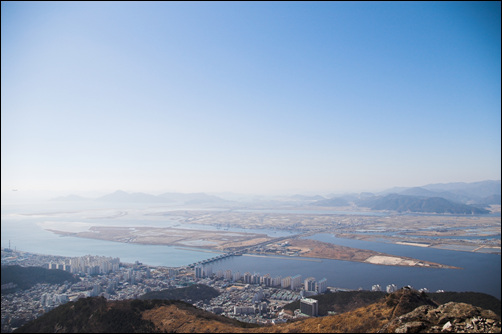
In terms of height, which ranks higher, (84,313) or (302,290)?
(84,313)

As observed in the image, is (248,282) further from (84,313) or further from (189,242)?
(189,242)

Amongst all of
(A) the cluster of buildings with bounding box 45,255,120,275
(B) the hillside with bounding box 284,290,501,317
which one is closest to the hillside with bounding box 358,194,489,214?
(B) the hillside with bounding box 284,290,501,317

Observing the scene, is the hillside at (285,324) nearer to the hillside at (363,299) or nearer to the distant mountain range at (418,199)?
the hillside at (363,299)

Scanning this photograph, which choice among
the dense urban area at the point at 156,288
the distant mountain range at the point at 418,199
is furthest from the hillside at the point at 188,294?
the distant mountain range at the point at 418,199

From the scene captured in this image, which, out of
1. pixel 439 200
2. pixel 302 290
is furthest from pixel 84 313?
pixel 439 200

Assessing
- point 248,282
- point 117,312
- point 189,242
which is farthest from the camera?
point 189,242

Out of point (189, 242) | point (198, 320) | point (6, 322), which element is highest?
point (198, 320)

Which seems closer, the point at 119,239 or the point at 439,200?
the point at 119,239

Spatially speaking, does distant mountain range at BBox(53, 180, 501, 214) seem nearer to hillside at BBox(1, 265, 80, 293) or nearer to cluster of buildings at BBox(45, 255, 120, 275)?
cluster of buildings at BBox(45, 255, 120, 275)
